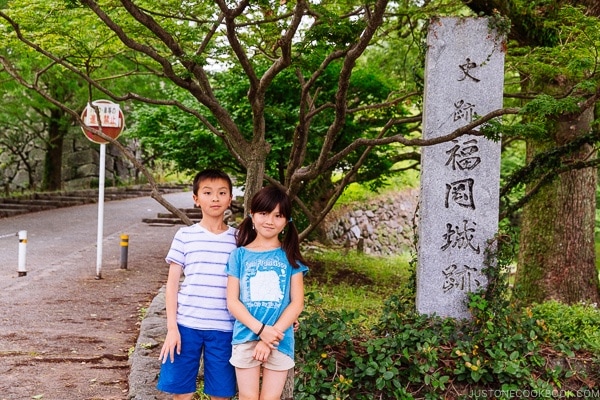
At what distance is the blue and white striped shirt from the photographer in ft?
11.0

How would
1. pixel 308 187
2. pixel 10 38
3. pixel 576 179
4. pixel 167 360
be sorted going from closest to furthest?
pixel 167 360 < pixel 10 38 < pixel 576 179 < pixel 308 187

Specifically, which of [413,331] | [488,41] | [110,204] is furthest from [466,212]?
[110,204]

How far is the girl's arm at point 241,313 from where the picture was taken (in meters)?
3.17

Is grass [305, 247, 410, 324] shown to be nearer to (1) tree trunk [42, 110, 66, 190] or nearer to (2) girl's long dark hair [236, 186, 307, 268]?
(2) girl's long dark hair [236, 186, 307, 268]

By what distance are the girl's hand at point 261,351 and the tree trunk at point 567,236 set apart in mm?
6513

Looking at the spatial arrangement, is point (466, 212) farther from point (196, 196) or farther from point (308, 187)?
point (308, 187)

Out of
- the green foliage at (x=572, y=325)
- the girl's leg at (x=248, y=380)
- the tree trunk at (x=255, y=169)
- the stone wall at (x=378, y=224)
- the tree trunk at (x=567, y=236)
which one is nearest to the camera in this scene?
the girl's leg at (x=248, y=380)

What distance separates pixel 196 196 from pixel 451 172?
2.56 metres

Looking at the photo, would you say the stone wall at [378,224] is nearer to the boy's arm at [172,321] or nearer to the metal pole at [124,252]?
the metal pole at [124,252]

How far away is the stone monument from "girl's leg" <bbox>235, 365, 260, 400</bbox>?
237cm

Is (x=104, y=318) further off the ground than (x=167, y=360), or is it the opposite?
(x=167, y=360)

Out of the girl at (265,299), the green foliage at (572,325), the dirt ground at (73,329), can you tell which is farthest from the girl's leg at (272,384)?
the green foliage at (572,325)

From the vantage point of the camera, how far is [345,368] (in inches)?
181

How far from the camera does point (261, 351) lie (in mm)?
3178
